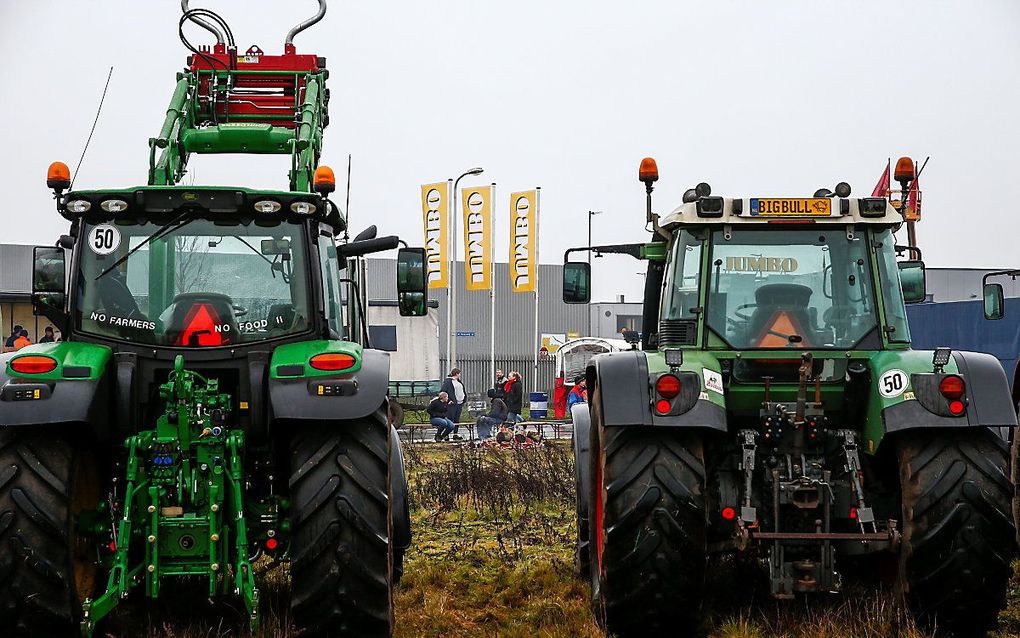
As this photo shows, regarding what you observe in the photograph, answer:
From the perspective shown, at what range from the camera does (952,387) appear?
6426 mm

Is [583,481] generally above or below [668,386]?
below

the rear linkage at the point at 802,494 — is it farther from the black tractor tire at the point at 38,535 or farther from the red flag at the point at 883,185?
the red flag at the point at 883,185

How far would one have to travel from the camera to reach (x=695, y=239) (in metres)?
7.57

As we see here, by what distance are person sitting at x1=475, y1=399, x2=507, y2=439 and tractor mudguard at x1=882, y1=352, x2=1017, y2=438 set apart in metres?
17.2

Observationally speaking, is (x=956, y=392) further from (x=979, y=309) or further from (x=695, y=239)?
(x=979, y=309)

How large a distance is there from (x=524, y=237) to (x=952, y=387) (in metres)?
27.5

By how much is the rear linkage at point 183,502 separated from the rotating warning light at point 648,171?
144 inches

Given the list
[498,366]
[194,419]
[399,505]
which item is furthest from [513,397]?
[498,366]

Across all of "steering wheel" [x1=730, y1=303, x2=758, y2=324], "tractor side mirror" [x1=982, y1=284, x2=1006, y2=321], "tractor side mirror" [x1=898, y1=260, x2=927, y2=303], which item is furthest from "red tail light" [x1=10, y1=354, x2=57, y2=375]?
"tractor side mirror" [x1=982, y1=284, x2=1006, y2=321]

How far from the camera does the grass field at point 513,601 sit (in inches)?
261

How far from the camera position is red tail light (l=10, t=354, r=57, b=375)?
6102mm

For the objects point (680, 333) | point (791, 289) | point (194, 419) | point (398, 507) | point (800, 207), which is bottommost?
point (398, 507)

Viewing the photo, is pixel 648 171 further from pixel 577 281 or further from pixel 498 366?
pixel 498 366

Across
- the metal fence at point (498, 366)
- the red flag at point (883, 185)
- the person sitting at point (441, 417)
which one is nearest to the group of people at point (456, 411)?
the person sitting at point (441, 417)
